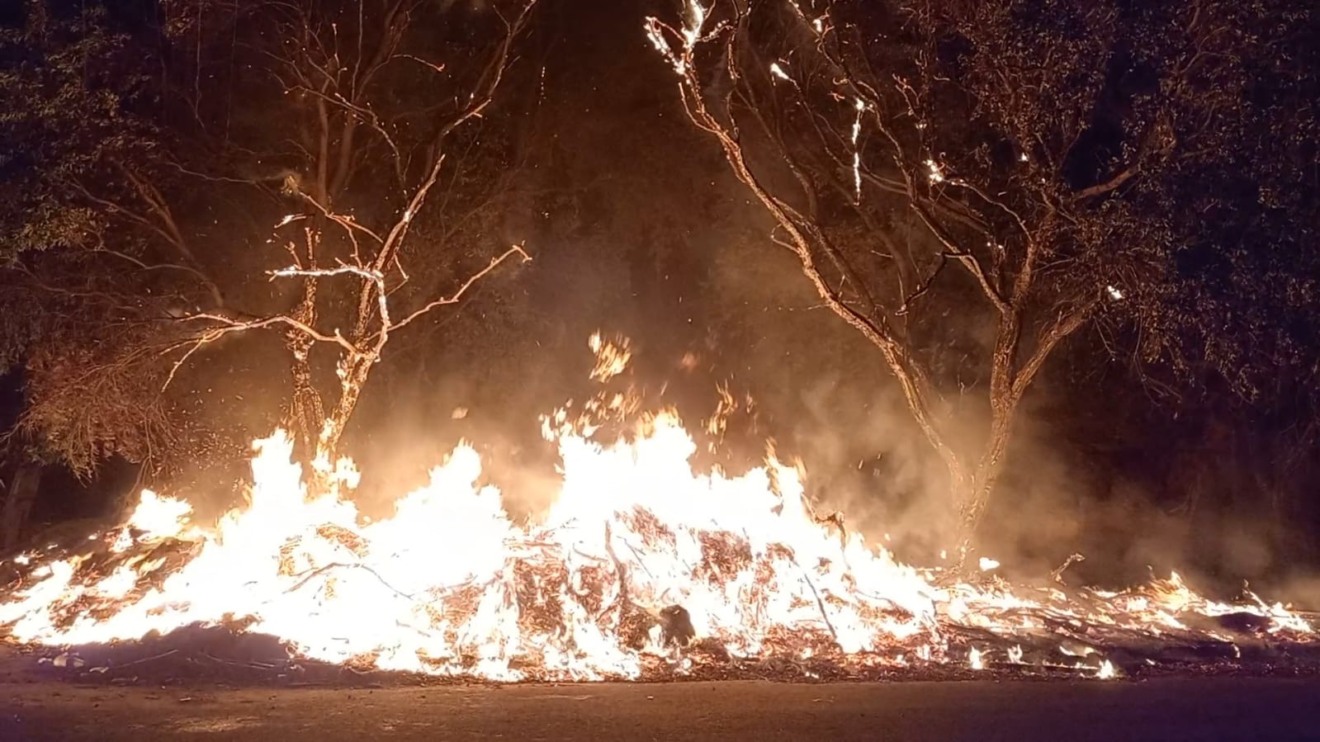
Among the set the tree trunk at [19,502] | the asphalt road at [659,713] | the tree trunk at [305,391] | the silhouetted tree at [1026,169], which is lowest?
the asphalt road at [659,713]

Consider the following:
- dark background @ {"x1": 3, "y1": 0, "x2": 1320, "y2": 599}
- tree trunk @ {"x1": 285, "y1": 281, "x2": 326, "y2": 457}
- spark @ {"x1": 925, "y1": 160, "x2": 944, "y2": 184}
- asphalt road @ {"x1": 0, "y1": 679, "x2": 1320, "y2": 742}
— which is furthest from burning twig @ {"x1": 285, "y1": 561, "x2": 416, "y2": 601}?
spark @ {"x1": 925, "y1": 160, "x2": 944, "y2": 184}

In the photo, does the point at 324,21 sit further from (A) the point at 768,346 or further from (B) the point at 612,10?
(A) the point at 768,346

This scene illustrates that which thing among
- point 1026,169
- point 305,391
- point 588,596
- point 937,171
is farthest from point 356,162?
point 1026,169

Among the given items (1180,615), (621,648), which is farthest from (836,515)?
(1180,615)

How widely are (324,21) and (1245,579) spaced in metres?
12.8

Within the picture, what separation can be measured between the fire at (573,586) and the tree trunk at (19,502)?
128cm

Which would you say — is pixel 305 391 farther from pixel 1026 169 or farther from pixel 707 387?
pixel 1026 169

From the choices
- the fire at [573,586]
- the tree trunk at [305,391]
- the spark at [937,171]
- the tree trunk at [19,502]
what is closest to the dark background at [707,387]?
the tree trunk at [19,502]

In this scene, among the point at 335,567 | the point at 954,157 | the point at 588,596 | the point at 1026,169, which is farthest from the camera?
the point at 954,157

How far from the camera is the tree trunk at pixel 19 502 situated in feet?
41.8

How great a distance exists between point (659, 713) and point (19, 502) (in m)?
9.61

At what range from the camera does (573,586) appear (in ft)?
31.2

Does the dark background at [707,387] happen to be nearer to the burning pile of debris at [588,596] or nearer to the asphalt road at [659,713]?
the burning pile of debris at [588,596]

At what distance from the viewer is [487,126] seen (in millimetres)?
13391
